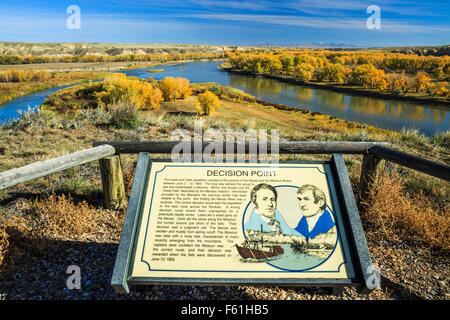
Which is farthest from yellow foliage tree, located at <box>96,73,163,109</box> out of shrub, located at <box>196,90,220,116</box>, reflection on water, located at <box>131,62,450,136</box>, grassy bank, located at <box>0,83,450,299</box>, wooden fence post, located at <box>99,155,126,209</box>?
wooden fence post, located at <box>99,155,126,209</box>

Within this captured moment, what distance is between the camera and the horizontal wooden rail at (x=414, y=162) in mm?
2676

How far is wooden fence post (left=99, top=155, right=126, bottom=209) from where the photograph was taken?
12.0ft

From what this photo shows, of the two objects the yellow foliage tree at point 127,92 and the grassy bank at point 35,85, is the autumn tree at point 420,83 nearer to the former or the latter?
the yellow foliage tree at point 127,92

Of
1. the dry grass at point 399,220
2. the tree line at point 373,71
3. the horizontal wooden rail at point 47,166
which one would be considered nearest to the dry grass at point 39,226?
the horizontal wooden rail at point 47,166

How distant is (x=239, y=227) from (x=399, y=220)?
2.93 metres

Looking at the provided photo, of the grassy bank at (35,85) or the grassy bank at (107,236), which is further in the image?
the grassy bank at (35,85)

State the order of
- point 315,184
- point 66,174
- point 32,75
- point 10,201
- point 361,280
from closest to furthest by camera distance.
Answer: point 361,280, point 315,184, point 10,201, point 66,174, point 32,75

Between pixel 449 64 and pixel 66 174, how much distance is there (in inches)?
2631

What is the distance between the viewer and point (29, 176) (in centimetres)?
272

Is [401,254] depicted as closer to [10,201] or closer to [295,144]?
[295,144]

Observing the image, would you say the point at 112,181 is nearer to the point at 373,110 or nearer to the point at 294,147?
the point at 294,147

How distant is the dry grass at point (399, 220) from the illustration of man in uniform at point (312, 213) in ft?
6.05
